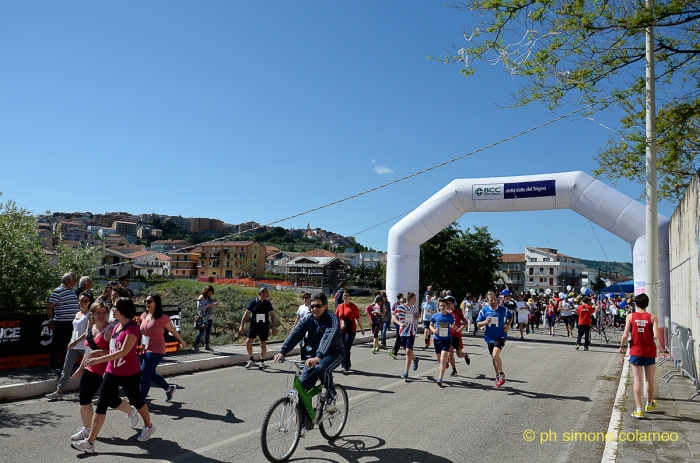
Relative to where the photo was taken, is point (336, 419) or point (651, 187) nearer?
point (336, 419)

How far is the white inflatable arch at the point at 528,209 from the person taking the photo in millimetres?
16703

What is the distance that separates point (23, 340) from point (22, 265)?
264 centimetres

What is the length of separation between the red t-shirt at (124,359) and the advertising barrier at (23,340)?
546 centimetres

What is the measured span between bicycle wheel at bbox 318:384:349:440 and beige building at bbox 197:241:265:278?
117 metres

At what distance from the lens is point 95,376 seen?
5.95m

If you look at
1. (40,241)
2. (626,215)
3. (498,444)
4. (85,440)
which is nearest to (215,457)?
(85,440)

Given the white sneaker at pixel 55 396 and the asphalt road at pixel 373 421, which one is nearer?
the asphalt road at pixel 373 421

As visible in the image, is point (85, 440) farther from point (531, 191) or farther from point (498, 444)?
point (531, 191)

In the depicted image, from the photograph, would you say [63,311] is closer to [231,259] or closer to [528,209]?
[528,209]

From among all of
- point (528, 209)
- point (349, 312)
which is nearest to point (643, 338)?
point (349, 312)

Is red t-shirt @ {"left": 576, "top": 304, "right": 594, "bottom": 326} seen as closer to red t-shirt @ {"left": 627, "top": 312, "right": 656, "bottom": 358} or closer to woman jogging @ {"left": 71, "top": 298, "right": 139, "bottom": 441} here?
red t-shirt @ {"left": 627, "top": 312, "right": 656, "bottom": 358}

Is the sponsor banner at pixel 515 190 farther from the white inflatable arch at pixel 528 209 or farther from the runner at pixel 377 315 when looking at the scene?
the runner at pixel 377 315

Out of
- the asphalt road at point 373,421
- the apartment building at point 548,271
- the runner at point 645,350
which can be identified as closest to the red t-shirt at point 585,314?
the asphalt road at point 373,421

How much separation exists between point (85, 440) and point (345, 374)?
21.0 feet
